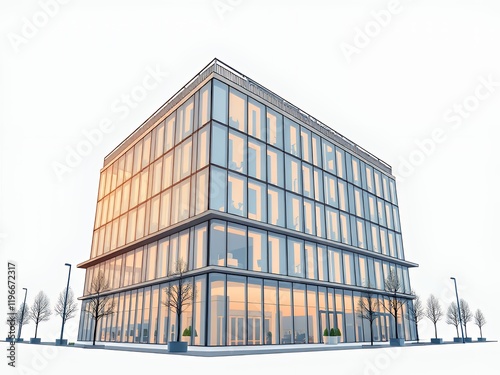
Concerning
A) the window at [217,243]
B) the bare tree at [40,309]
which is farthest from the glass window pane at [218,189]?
the bare tree at [40,309]

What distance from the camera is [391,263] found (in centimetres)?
5075

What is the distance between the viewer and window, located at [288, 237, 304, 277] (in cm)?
3610

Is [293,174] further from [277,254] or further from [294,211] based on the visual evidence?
[277,254]

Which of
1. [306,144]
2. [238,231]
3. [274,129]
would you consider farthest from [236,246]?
[306,144]

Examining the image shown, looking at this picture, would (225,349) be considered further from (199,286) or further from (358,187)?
(358,187)

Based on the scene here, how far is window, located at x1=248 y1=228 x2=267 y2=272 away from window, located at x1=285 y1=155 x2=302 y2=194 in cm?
659

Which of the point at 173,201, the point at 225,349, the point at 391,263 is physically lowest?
the point at 225,349

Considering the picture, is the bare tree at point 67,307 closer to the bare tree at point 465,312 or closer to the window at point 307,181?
the window at point 307,181

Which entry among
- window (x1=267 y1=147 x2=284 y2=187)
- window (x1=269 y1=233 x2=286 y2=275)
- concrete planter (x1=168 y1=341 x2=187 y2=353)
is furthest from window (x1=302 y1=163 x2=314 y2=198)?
concrete planter (x1=168 y1=341 x2=187 y2=353)

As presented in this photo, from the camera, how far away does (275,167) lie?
125 ft

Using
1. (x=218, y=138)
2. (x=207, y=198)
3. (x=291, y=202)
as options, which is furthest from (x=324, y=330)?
(x=218, y=138)

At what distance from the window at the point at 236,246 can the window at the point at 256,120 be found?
9403 mm

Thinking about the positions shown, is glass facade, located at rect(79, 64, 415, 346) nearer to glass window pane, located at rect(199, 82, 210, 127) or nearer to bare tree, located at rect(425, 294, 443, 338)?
glass window pane, located at rect(199, 82, 210, 127)

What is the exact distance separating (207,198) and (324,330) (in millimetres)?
16122
